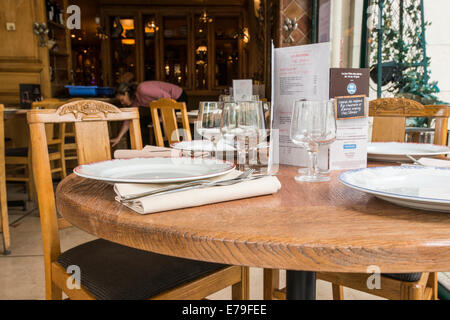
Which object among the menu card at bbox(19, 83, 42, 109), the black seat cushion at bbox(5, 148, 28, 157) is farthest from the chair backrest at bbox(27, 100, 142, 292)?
the menu card at bbox(19, 83, 42, 109)

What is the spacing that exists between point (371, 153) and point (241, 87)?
3.15 ft

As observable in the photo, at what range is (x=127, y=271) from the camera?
969 millimetres

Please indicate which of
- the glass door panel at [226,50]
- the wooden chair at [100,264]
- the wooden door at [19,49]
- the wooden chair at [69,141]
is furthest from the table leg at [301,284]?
the glass door panel at [226,50]

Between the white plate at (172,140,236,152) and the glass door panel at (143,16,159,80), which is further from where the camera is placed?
the glass door panel at (143,16,159,80)

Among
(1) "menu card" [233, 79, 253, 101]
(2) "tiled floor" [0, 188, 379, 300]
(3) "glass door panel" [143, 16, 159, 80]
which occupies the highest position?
(3) "glass door panel" [143, 16, 159, 80]

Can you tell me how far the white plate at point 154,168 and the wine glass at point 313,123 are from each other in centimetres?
16

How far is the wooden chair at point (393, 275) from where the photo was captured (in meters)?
1.05

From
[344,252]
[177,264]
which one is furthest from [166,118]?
[344,252]

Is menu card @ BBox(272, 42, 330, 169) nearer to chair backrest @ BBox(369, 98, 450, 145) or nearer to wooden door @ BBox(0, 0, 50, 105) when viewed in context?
chair backrest @ BBox(369, 98, 450, 145)

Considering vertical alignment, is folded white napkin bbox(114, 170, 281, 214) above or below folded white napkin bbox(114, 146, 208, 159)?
below

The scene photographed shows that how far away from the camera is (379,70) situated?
→ 10.5 feet

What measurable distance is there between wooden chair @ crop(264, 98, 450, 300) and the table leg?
0.82ft

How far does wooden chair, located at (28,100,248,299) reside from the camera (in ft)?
3.05
